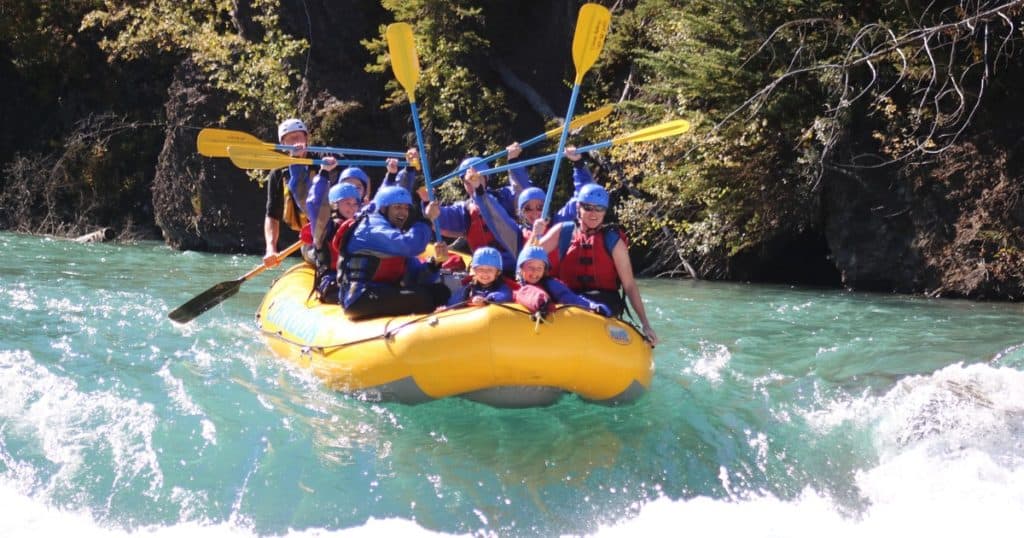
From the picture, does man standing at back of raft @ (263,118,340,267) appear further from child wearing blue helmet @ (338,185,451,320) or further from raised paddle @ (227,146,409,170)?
child wearing blue helmet @ (338,185,451,320)

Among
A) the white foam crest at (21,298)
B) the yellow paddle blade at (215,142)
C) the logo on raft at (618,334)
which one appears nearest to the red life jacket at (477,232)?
the logo on raft at (618,334)

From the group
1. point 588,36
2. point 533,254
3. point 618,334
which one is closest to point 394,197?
point 533,254

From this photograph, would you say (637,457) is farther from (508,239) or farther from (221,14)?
(221,14)

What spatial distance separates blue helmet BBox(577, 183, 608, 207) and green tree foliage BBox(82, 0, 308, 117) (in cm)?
915

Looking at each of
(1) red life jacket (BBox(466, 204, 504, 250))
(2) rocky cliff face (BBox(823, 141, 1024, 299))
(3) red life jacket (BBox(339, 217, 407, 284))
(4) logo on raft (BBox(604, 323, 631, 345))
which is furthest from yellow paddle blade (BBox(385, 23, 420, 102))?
(2) rocky cliff face (BBox(823, 141, 1024, 299))

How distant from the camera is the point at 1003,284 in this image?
9164 millimetres

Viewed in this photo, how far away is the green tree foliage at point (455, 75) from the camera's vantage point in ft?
41.2

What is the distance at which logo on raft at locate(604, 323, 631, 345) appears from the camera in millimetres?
4984

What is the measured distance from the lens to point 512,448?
4.76 m

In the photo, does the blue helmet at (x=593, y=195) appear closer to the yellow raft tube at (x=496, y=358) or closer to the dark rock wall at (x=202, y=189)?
the yellow raft tube at (x=496, y=358)

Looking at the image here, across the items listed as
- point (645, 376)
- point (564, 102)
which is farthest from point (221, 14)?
Answer: point (645, 376)

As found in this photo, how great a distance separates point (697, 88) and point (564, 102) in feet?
11.1

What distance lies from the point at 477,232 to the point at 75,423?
2.79 m

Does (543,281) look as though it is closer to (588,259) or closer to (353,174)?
(588,259)
